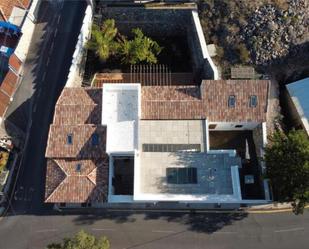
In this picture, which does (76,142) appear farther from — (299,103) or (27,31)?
(299,103)

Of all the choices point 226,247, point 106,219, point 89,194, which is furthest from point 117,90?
point 226,247

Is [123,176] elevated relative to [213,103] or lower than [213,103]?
lower

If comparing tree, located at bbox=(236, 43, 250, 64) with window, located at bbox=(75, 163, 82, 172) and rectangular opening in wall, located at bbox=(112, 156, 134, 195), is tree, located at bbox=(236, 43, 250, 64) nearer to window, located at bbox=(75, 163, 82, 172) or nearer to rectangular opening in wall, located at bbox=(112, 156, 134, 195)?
rectangular opening in wall, located at bbox=(112, 156, 134, 195)

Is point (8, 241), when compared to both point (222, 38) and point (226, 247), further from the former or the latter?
point (222, 38)

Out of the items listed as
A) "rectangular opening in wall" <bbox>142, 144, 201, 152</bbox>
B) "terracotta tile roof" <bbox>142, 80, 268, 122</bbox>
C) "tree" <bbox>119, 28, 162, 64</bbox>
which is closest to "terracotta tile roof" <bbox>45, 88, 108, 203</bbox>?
"rectangular opening in wall" <bbox>142, 144, 201, 152</bbox>

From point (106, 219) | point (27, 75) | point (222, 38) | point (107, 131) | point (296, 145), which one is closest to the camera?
point (296, 145)

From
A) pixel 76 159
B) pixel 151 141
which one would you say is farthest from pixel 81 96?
pixel 151 141
